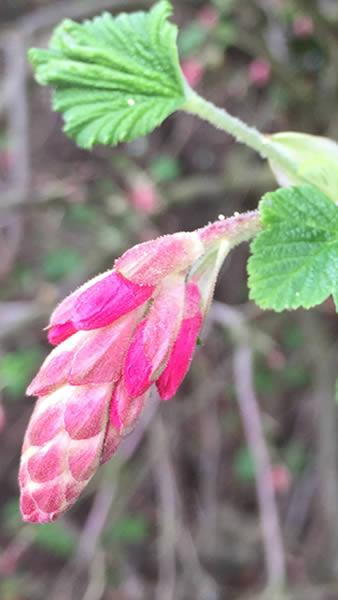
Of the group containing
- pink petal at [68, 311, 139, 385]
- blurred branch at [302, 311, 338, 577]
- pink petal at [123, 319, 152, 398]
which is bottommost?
blurred branch at [302, 311, 338, 577]

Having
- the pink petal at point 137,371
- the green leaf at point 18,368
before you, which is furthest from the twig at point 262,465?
the pink petal at point 137,371

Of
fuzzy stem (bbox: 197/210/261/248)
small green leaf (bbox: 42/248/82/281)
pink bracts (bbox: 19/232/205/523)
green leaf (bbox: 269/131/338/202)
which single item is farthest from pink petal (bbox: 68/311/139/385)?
small green leaf (bbox: 42/248/82/281)

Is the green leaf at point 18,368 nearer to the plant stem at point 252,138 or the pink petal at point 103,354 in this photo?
the plant stem at point 252,138

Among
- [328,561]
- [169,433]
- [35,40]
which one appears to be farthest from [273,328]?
[35,40]

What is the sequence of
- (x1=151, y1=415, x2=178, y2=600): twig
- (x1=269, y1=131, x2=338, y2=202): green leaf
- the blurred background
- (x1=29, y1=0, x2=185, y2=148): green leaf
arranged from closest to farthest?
(x1=269, y1=131, x2=338, y2=202): green leaf < (x1=29, y1=0, x2=185, y2=148): green leaf < the blurred background < (x1=151, y1=415, x2=178, y2=600): twig

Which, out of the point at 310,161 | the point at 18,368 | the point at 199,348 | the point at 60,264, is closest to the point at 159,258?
the point at 310,161

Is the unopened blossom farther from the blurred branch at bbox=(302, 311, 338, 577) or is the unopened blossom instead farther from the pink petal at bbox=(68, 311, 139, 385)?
the blurred branch at bbox=(302, 311, 338, 577)
